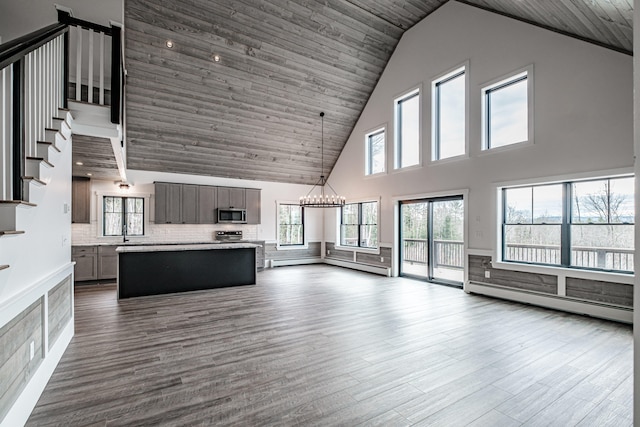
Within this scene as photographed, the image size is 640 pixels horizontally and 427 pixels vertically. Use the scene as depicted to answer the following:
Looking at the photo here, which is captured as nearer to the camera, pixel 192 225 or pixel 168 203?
pixel 168 203

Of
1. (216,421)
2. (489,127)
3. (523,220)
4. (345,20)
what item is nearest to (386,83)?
(345,20)

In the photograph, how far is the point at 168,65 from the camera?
636cm

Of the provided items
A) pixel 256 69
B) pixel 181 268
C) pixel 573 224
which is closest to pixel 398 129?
pixel 256 69

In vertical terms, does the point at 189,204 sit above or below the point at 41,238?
above

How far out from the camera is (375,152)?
9055 millimetres

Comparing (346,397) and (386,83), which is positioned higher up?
(386,83)

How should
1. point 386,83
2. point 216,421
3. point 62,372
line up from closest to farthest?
point 216,421
point 62,372
point 386,83

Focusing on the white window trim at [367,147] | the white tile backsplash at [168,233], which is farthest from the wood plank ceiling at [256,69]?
the white tile backsplash at [168,233]

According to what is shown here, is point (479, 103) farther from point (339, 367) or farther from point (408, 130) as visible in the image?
point (339, 367)

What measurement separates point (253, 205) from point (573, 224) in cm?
755

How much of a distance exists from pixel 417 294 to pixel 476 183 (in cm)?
247

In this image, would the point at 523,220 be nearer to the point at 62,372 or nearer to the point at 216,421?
the point at 216,421

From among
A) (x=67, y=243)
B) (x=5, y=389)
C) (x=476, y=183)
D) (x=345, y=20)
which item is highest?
(x=345, y=20)

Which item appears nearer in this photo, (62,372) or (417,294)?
(62,372)
